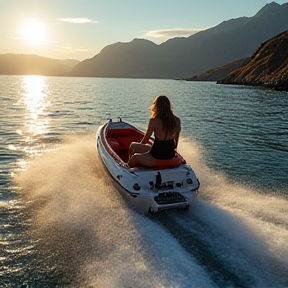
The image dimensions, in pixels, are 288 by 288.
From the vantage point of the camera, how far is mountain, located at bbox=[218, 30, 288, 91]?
87.5 meters

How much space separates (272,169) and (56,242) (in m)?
10.2

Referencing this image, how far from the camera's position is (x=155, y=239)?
25.3 ft

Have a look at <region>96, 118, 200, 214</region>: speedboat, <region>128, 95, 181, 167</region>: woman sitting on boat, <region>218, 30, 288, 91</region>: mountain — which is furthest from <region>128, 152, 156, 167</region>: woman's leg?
<region>218, 30, 288, 91</region>: mountain

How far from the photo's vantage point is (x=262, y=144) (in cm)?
1972

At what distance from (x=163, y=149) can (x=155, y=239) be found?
2.67m

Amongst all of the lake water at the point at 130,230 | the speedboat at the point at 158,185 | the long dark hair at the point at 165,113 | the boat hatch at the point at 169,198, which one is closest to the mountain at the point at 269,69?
the lake water at the point at 130,230

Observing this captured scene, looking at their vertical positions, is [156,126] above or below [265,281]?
above

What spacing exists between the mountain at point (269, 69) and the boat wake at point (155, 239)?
76761mm

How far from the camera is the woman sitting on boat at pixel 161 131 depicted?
29.8 feet

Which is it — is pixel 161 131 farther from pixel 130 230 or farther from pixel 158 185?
pixel 130 230

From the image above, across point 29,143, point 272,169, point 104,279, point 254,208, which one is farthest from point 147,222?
point 29,143

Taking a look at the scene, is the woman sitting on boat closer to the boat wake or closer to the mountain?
the boat wake

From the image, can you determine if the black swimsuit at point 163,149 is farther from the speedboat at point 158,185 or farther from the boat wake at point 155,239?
the boat wake at point 155,239

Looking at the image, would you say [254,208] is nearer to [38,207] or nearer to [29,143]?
[38,207]
